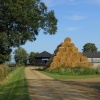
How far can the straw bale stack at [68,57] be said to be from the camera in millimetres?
55688

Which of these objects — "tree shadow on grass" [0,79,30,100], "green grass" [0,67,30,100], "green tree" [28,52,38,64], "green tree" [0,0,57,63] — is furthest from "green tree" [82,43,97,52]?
"tree shadow on grass" [0,79,30,100]

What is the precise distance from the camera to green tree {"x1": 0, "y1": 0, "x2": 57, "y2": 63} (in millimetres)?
34781

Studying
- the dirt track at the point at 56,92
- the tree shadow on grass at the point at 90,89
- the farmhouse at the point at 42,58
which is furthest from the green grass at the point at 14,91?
the farmhouse at the point at 42,58

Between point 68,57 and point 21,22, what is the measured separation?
21.7 meters

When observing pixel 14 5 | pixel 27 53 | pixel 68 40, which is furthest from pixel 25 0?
pixel 27 53

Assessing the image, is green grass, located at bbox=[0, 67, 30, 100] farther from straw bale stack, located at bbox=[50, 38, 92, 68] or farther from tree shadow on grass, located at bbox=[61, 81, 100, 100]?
straw bale stack, located at bbox=[50, 38, 92, 68]

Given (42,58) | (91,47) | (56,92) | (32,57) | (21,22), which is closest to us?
(56,92)

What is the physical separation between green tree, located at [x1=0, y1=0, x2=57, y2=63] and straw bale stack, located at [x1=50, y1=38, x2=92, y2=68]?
1522cm

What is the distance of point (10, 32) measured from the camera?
3731 centimetres

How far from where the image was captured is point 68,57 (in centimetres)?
5659

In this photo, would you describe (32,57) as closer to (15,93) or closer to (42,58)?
(42,58)

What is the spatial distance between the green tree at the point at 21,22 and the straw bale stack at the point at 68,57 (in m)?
15.2

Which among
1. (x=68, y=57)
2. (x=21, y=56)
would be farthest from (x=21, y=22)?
(x=21, y=56)

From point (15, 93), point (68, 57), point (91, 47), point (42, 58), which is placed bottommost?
point (15, 93)
